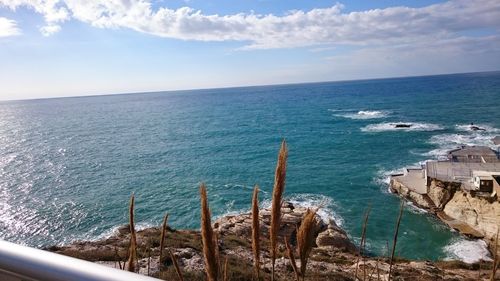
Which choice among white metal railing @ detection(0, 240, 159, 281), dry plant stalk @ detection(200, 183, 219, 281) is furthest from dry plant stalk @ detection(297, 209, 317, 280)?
white metal railing @ detection(0, 240, 159, 281)

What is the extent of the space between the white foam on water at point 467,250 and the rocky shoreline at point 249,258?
4.33 m

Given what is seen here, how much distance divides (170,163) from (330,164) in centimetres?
1970

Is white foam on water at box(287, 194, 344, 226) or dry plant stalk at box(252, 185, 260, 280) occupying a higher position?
dry plant stalk at box(252, 185, 260, 280)

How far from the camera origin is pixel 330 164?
4038cm

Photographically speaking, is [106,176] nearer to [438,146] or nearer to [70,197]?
[70,197]

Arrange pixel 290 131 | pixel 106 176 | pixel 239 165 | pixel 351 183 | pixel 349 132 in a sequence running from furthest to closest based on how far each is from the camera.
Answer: pixel 290 131
pixel 349 132
pixel 239 165
pixel 106 176
pixel 351 183

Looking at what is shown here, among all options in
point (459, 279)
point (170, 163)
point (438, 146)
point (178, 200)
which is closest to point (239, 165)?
point (170, 163)

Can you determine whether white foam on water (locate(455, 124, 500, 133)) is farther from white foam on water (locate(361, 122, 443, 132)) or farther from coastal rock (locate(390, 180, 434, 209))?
coastal rock (locate(390, 180, 434, 209))

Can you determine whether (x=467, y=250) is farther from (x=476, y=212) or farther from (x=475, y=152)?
(x=475, y=152)

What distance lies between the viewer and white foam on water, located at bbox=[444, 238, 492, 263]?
813 inches

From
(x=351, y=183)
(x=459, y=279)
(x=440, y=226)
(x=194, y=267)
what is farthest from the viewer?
(x=351, y=183)

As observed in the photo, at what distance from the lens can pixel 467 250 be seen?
70.7 feet

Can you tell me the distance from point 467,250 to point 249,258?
1636 cm

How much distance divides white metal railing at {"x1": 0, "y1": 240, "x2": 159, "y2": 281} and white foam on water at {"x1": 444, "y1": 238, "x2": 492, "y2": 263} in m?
24.1
